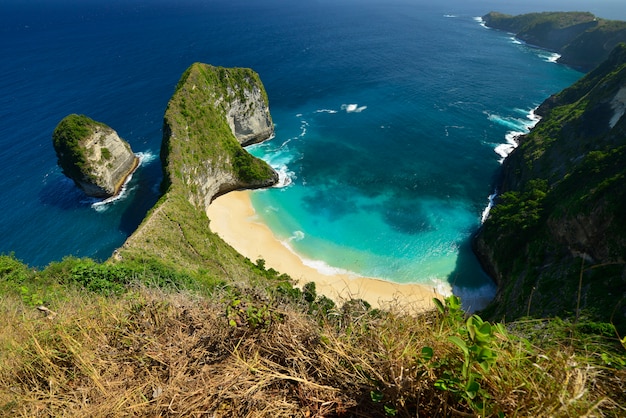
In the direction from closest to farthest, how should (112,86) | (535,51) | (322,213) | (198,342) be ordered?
1. (198,342)
2. (322,213)
3. (112,86)
4. (535,51)

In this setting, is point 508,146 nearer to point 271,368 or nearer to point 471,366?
point 471,366

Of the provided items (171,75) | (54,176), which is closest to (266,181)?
(54,176)

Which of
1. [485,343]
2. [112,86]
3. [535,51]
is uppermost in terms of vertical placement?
[535,51]

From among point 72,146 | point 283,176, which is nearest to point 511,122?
point 283,176

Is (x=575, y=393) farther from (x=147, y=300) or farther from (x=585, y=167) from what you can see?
(x=585, y=167)

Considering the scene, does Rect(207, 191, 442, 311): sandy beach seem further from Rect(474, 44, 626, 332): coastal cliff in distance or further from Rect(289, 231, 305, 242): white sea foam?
Rect(474, 44, 626, 332): coastal cliff in distance

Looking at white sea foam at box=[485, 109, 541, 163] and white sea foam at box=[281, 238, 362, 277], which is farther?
white sea foam at box=[485, 109, 541, 163]

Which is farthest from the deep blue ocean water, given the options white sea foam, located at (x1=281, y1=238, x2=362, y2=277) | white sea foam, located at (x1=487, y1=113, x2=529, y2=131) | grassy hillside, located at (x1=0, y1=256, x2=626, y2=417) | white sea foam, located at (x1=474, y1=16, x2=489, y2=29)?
grassy hillside, located at (x1=0, y1=256, x2=626, y2=417)
